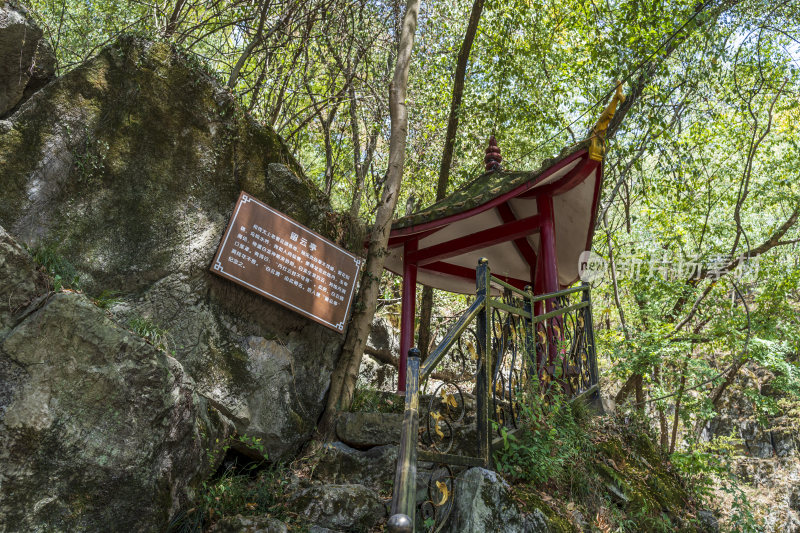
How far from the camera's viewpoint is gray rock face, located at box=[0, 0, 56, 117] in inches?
187

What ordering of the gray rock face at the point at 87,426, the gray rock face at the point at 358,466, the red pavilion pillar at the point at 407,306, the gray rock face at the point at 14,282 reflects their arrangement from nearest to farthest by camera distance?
1. the gray rock face at the point at 87,426
2. the gray rock face at the point at 14,282
3. the gray rock face at the point at 358,466
4. the red pavilion pillar at the point at 407,306

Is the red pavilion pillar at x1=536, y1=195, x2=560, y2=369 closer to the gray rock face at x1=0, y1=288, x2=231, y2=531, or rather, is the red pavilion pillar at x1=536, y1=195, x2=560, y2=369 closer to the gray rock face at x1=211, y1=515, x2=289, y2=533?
the gray rock face at x1=211, y1=515, x2=289, y2=533

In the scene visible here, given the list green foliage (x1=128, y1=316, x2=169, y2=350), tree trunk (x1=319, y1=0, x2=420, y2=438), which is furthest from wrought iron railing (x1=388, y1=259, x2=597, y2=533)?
green foliage (x1=128, y1=316, x2=169, y2=350)

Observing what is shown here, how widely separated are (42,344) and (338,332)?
267 cm

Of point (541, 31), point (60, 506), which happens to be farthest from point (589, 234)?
point (60, 506)

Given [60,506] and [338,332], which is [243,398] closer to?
[338,332]

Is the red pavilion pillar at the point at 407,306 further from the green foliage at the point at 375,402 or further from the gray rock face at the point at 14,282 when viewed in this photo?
the gray rock face at the point at 14,282

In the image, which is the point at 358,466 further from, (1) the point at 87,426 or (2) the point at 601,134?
(2) the point at 601,134

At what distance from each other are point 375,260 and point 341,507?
9.06ft

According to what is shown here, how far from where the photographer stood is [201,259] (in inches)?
187

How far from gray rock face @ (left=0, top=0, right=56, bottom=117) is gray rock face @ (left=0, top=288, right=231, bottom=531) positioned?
247 centimetres

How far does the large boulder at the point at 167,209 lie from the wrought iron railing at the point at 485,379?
4.77ft

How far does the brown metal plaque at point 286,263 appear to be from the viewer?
15.9ft

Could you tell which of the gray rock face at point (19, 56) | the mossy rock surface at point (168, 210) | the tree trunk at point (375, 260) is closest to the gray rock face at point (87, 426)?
the mossy rock surface at point (168, 210)
